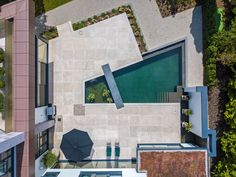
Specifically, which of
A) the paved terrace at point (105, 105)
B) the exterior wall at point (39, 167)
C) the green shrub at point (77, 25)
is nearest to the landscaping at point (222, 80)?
the paved terrace at point (105, 105)

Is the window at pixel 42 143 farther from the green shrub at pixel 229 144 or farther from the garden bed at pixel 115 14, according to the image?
the green shrub at pixel 229 144

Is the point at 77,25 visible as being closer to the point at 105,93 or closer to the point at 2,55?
the point at 105,93

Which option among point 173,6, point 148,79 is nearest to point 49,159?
point 148,79

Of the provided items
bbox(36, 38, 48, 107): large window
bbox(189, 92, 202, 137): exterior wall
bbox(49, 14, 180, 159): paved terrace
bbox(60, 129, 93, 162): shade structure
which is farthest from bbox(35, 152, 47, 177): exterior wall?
bbox(189, 92, 202, 137): exterior wall

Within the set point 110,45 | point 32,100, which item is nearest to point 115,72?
point 110,45

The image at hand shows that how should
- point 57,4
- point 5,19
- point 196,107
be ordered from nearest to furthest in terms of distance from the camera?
point 5,19 → point 196,107 → point 57,4

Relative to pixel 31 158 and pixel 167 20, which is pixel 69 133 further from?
pixel 167 20

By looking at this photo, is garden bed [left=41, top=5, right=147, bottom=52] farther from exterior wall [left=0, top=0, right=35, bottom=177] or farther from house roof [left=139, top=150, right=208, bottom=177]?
house roof [left=139, top=150, right=208, bottom=177]
